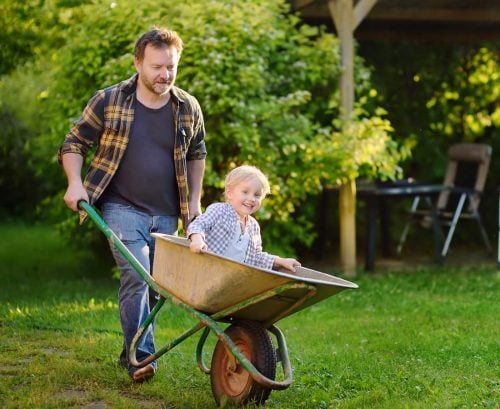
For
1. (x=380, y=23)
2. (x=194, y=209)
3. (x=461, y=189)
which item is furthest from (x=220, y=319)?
(x=380, y=23)

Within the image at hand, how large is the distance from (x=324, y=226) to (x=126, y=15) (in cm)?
287

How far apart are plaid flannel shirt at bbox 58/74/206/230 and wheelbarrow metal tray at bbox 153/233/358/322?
0.45 metres

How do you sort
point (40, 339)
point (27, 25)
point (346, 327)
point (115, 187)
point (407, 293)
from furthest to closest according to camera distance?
point (27, 25), point (407, 293), point (346, 327), point (40, 339), point (115, 187)

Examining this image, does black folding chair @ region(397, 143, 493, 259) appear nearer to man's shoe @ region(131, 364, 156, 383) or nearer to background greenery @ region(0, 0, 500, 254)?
background greenery @ region(0, 0, 500, 254)

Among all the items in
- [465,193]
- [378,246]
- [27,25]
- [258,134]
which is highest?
[27,25]

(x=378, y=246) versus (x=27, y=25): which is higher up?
(x=27, y=25)

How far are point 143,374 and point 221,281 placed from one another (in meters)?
0.87

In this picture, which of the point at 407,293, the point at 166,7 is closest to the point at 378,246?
the point at 407,293

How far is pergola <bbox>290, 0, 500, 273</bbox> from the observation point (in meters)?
8.15

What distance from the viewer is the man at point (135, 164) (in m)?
4.34

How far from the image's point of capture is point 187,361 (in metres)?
4.95

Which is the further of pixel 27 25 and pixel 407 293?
pixel 27 25

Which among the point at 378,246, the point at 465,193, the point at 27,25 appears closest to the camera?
the point at 27,25

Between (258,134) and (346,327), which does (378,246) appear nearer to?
(258,134)
